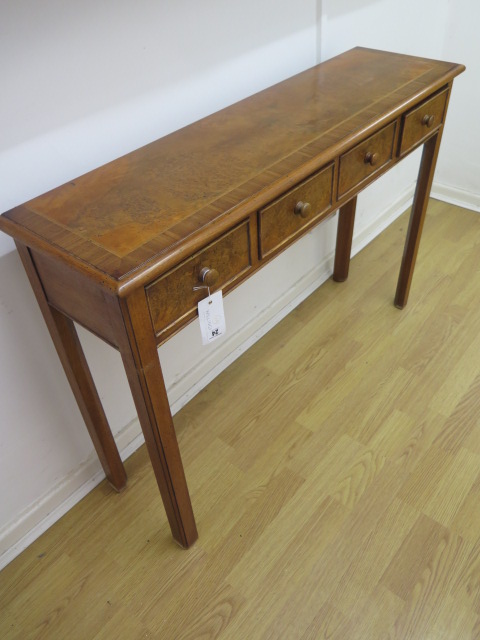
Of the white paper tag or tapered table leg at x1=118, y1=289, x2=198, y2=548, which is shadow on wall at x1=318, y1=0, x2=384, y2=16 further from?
tapered table leg at x1=118, y1=289, x2=198, y2=548

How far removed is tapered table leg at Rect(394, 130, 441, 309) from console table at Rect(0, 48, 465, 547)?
0.17 m

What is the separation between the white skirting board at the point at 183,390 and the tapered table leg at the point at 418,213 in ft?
1.12

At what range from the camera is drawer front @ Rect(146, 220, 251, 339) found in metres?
0.94

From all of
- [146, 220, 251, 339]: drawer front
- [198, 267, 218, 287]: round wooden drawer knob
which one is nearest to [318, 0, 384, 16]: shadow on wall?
[146, 220, 251, 339]: drawer front

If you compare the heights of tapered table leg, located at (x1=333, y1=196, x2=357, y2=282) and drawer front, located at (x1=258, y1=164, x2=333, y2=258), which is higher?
drawer front, located at (x1=258, y1=164, x2=333, y2=258)

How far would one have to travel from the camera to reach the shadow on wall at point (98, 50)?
100cm

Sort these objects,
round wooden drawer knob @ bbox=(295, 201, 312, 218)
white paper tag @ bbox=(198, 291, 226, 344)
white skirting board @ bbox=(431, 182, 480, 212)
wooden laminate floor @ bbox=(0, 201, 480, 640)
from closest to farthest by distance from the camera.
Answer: white paper tag @ bbox=(198, 291, 226, 344)
round wooden drawer knob @ bbox=(295, 201, 312, 218)
wooden laminate floor @ bbox=(0, 201, 480, 640)
white skirting board @ bbox=(431, 182, 480, 212)

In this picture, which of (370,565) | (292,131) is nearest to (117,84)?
(292,131)

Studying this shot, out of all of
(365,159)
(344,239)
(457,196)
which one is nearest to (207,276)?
(365,159)

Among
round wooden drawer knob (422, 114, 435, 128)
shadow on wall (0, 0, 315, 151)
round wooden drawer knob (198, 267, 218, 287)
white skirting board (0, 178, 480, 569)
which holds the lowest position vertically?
white skirting board (0, 178, 480, 569)

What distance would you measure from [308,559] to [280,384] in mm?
609

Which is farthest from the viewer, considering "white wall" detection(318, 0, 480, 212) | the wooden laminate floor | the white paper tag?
"white wall" detection(318, 0, 480, 212)

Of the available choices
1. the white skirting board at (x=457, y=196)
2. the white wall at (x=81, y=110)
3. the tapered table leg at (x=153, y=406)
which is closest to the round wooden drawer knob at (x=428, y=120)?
the white wall at (x=81, y=110)

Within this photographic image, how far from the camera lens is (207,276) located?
99 cm
